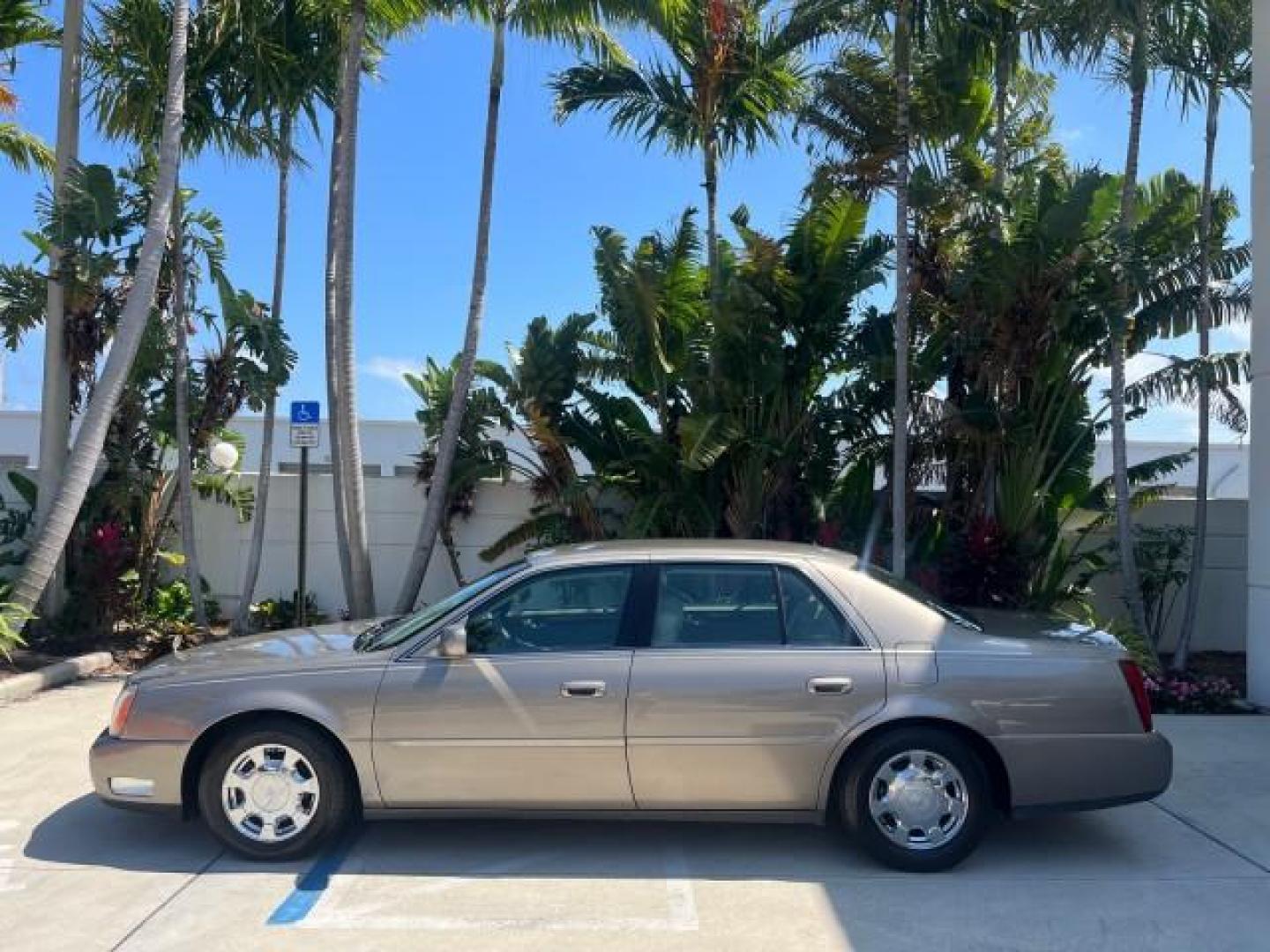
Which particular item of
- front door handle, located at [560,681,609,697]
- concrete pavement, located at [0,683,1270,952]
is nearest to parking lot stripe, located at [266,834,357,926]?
concrete pavement, located at [0,683,1270,952]

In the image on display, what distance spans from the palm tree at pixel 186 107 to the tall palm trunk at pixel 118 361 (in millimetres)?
644

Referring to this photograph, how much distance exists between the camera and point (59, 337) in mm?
11898

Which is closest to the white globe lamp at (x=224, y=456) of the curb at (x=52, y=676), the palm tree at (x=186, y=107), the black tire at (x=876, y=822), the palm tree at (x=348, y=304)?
the palm tree at (x=186, y=107)

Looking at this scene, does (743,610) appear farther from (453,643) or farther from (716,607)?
(453,643)

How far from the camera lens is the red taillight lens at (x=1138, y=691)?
5438 mm

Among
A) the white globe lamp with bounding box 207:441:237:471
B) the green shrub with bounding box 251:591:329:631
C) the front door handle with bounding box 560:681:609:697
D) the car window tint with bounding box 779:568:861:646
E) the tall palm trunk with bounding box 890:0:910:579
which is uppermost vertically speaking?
the tall palm trunk with bounding box 890:0:910:579

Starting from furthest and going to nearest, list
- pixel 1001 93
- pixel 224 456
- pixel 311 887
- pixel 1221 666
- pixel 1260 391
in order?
1. pixel 224 456
2. pixel 1001 93
3. pixel 1221 666
4. pixel 1260 391
5. pixel 311 887

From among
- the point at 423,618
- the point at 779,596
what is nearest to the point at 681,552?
the point at 779,596

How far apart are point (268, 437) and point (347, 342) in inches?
61.0

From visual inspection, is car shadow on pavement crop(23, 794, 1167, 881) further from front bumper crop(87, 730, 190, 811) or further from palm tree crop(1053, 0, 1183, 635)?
palm tree crop(1053, 0, 1183, 635)

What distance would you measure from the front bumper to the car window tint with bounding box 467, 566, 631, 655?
4.99 ft

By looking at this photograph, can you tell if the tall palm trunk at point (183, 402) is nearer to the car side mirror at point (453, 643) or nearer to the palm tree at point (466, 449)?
the palm tree at point (466, 449)

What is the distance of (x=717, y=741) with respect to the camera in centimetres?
531

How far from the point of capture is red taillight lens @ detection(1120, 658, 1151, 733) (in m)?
5.44
